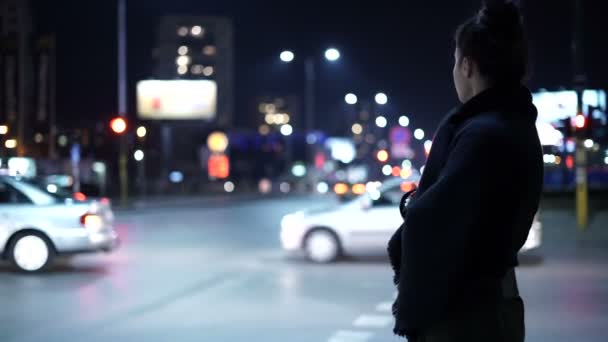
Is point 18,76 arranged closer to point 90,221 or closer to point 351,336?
point 90,221

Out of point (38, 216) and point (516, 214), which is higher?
point (516, 214)

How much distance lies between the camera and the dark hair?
2.44 m

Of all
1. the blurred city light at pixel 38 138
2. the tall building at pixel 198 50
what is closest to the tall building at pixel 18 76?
the blurred city light at pixel 38 138

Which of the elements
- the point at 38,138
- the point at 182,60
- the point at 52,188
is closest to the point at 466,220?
the point at 52,188

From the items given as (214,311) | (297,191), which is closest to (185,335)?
(214,311)

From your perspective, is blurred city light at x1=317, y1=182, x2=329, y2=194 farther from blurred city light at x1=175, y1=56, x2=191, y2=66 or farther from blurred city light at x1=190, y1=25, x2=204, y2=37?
blurred city light at x1=175, y1=56, x2=191, y2=66

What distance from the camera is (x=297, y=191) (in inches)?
2948

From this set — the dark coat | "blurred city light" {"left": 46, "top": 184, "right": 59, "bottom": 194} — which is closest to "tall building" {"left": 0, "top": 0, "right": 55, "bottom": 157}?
"blurred city light" {"left": 46, "top": 184, "right": 59, "bottom": 194}

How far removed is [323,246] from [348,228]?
566mm

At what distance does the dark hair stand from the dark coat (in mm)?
122

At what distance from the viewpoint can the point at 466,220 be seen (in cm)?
227

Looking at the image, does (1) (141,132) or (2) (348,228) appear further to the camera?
(1) (141,132)

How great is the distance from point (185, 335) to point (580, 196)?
17.2m

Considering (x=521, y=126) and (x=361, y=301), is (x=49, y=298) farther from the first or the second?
(x=521, y=126)
